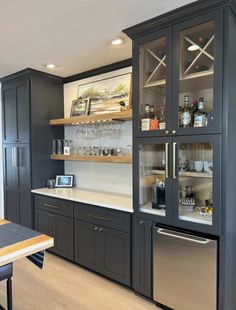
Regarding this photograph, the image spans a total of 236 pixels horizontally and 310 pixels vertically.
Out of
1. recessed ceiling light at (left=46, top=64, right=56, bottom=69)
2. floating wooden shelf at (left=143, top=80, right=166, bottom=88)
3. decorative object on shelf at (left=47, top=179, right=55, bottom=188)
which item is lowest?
decorative object on shelf at (left=47, top=179, right=55, bottom=188)

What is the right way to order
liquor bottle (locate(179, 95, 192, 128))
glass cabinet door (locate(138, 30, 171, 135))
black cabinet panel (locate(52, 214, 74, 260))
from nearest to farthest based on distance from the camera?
liquor bottle (locate(179, 95, 192, 128))
glass cabinet door (locate(138, 30, 171, 135))
black cabinet panel (locate(52, 214, 74, 260))

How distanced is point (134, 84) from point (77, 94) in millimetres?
1628

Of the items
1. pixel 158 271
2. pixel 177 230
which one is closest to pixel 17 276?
pixel 158 271

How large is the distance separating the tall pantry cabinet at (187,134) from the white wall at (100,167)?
2.61ft

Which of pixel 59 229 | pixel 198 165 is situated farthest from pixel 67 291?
pixel 198 165

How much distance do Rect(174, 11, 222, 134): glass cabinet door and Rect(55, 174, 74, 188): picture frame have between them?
2.20 meters

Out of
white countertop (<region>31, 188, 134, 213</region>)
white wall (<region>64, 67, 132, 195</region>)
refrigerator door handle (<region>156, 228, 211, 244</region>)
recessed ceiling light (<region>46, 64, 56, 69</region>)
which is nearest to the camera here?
refrigerator door handle (<region>156, 228, 211, 244</region>)

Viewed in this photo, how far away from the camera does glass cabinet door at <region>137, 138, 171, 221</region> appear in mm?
2251

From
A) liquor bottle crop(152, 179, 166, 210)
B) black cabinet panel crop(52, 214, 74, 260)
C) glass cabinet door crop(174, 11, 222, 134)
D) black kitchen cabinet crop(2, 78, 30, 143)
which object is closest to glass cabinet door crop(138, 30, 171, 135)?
glass cabinet door crop(174, 11, 222, 134)

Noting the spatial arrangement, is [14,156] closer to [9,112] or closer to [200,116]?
[9,112]

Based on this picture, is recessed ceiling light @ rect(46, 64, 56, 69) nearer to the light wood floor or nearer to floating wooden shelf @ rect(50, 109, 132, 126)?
floating wooden shelf @ rect(50, 109, 132, 126)

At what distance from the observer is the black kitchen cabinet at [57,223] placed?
3.02 meters

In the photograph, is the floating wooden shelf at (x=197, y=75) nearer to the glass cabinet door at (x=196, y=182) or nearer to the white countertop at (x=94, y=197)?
the glass cabinet door at (x=196, y=182)

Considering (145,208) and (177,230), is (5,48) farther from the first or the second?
(177,230)
